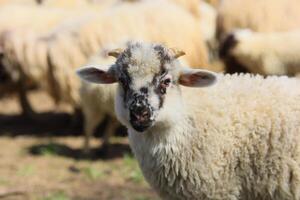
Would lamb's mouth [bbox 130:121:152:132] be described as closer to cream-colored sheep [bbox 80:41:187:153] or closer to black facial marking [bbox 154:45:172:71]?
black facial marking [bbox 154:45:172:71]

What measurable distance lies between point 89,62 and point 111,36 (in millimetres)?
883

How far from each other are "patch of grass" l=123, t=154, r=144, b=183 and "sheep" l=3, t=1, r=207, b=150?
4.61 ft

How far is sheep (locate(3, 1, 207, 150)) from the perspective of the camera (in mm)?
8648

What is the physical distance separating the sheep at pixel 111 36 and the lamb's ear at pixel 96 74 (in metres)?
4.02

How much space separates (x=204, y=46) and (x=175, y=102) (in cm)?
494

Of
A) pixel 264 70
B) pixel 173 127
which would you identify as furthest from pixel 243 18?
pixel 173 127

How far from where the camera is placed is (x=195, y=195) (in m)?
4.26

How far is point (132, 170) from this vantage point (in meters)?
7.39

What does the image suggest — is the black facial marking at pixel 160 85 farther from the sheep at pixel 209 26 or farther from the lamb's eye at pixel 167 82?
the sheep at pixel 209 26

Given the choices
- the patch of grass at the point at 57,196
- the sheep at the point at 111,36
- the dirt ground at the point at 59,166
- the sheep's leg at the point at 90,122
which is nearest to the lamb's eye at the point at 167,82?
the dirt ground at the point at 59,166

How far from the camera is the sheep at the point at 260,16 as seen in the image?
8.76 m

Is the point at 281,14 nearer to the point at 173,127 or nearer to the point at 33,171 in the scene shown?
the point at 33,171

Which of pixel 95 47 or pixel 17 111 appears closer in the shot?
pixel 95 47

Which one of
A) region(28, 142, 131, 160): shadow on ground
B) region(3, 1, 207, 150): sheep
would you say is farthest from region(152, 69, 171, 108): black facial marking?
region(3, 1, 207, 150): sheep
